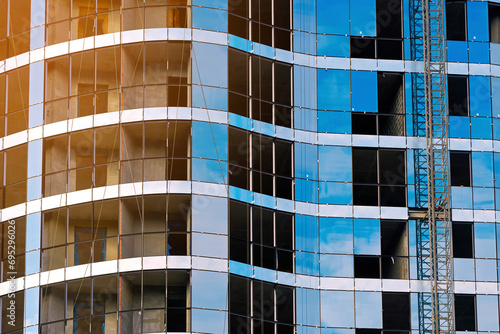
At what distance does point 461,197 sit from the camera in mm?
75688

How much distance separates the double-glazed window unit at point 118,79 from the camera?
69938mm

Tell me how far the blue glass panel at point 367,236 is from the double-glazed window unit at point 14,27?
2027 cm

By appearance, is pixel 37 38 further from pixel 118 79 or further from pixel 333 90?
pixel 333 90

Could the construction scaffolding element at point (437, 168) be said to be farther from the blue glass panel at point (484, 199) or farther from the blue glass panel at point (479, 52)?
the blue glass panel at point (479, 52)

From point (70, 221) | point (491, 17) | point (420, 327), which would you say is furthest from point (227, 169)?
point (491, 17)

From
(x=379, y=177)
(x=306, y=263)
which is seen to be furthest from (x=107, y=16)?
(x=379, y=177)

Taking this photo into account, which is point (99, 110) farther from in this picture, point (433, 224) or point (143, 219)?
point (433, 224)

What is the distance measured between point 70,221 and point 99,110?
609cm

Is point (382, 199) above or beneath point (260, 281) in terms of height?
above

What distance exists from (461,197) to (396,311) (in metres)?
7.66

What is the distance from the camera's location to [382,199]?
245 feet

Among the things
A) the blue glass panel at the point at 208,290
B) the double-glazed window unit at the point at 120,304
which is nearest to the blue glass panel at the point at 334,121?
the blue glass panel at the point at 208,290

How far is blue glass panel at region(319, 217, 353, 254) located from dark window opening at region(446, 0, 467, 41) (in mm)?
12800

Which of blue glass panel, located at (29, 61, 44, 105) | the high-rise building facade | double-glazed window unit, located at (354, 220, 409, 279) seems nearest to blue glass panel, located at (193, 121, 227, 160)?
the high-rise building facade
